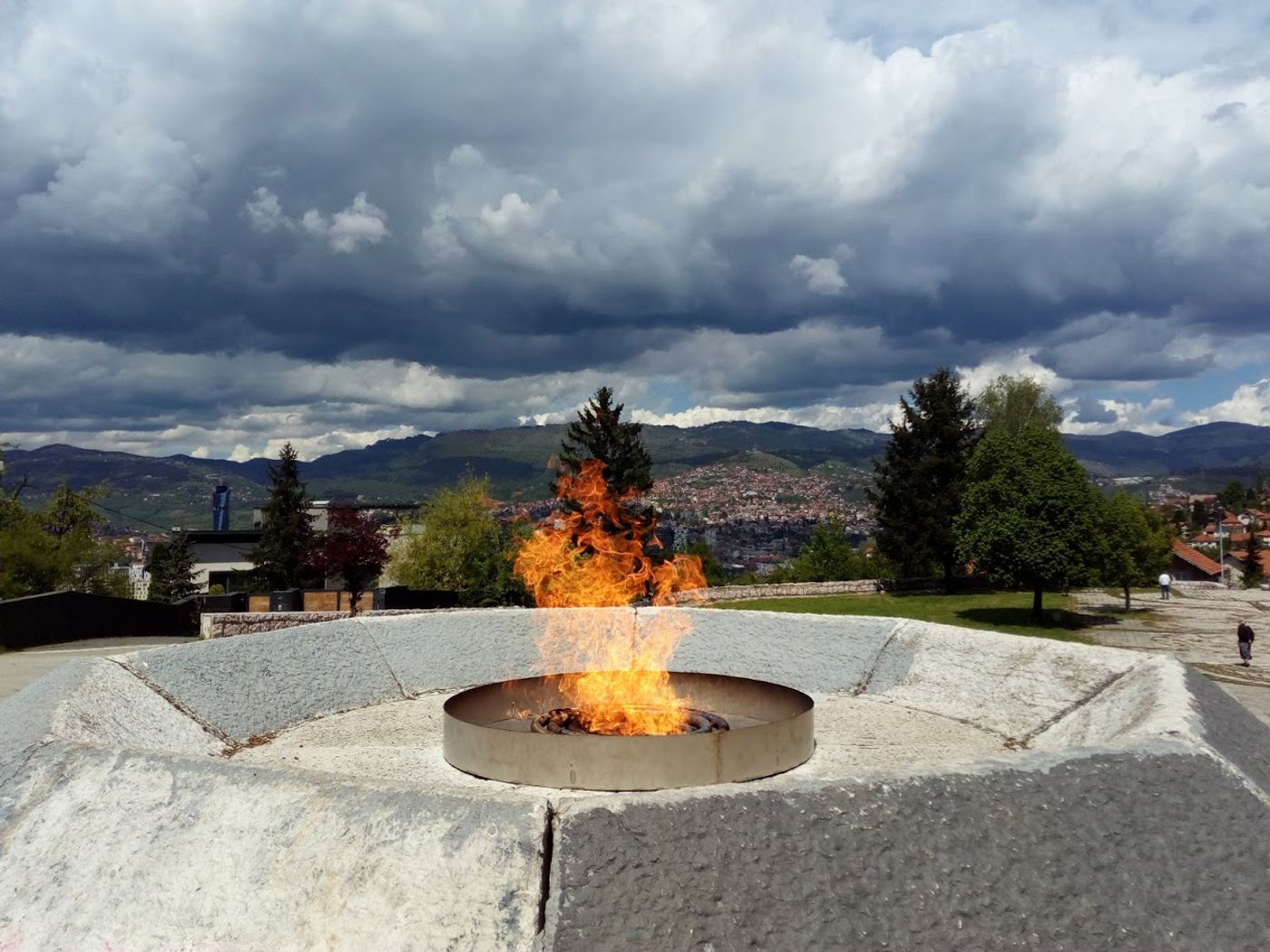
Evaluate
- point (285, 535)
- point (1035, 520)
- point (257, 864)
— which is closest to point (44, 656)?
point (257, 864)

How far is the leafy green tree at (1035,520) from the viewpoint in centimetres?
2733

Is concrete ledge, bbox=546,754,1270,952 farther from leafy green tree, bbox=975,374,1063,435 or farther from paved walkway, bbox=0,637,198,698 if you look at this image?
leafy green tree, bbox=975,374,1063,435

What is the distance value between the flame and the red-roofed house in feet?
257

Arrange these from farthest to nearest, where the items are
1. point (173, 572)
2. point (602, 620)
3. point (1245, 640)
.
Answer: point (173, 572), point (1245, 640), point (602, 620)

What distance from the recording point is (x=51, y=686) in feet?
20.3

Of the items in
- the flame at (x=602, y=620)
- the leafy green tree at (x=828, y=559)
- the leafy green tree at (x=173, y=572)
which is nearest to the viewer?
the flame at (x=602, y=620)

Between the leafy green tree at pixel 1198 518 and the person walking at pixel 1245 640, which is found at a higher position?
the person walking at pixel 1245 640

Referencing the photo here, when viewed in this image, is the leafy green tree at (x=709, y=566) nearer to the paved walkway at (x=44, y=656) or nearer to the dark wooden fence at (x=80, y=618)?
the dark wooden fence at (x=80, y=618)

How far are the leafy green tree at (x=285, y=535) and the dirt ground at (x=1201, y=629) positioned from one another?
3634cm

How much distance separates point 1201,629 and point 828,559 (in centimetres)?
2476

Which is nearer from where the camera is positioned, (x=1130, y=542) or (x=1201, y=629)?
A: (x=1201, y=629)

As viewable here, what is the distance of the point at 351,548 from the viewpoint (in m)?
35.3

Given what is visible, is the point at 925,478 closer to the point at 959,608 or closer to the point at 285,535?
the point at 959,608

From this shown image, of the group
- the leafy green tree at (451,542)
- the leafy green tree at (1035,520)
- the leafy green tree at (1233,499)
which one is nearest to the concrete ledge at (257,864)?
the leafy green tree at (1035,520)
